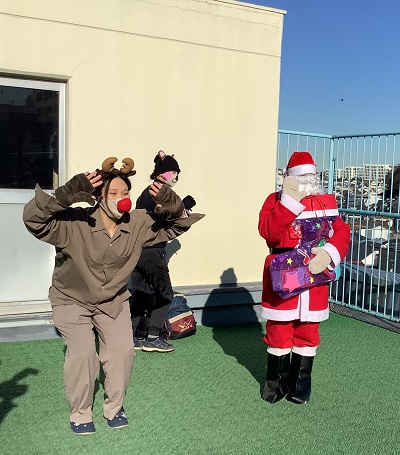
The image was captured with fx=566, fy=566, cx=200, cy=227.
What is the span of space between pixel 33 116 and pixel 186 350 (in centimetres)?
281

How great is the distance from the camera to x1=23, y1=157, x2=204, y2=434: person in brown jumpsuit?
348cm

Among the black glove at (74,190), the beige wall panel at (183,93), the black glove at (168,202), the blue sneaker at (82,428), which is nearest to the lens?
the black glove at (74,190)

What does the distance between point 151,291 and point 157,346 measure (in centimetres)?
54

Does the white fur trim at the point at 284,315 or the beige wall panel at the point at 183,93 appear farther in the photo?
the beige wall panel at the point at 183,93

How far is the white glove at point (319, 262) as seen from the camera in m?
3.97

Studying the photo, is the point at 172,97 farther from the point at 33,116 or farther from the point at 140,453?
the point at 140,453

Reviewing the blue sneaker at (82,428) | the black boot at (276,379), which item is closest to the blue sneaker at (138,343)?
the black boot at (276,379)

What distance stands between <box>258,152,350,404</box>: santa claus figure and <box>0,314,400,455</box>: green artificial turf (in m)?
0.28

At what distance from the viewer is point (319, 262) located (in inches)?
156

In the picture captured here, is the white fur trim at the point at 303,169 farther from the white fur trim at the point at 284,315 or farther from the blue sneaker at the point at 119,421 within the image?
the blue sneaker at the point at 119,421

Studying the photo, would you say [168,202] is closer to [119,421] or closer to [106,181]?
[106,181]

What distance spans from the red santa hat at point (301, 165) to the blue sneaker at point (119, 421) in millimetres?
2061

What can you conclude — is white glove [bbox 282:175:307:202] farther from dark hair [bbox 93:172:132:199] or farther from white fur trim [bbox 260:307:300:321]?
dark hair [bbox 93:172:132:199]

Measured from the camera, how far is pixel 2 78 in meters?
5.52
